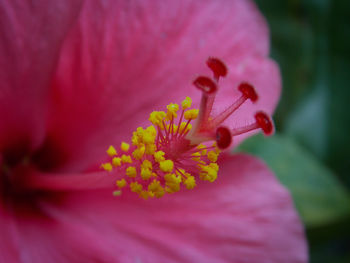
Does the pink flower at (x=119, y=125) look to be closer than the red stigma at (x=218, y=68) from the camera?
No

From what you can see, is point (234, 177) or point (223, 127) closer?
point (223, 127)

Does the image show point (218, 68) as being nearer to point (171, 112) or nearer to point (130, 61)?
point (171, 112)

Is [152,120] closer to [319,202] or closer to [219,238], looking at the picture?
[219,238]

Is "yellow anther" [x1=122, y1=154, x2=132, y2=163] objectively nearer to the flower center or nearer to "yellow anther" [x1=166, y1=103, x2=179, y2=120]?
the flower center

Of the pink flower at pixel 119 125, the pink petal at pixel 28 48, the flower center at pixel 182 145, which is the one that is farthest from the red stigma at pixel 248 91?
the pink petal at pixel 28 48

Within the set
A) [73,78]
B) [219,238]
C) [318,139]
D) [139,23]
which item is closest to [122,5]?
[139,23]

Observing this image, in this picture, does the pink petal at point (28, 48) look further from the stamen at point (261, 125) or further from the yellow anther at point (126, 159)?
the stamen at point (261, 125)

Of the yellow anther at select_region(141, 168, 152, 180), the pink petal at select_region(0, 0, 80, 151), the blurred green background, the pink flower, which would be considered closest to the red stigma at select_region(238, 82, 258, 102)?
the pink flower
